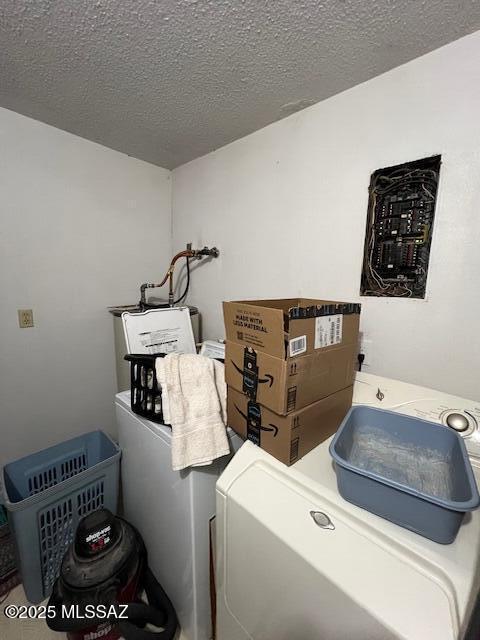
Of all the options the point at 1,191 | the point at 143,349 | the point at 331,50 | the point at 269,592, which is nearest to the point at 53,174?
the point at 1,191

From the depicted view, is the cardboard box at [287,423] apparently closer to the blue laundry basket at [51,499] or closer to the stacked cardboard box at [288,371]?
the stacked cardboard box at [288,371]

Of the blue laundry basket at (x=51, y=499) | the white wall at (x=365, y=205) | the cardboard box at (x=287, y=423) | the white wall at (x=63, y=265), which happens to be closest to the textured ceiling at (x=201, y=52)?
the white wall at (x=365, y=205)

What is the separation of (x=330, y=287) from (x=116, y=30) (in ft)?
3.99

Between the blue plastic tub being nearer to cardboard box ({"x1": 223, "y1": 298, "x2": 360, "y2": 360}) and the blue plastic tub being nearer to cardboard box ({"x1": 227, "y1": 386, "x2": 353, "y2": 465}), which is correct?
cardboard box ({"x1": 227, "y1": 386, "x2": 353, "y2": 465})

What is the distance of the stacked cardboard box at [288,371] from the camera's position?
74 centimetres

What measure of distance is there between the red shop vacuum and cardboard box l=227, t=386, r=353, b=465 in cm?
65

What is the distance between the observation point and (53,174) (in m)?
1.52

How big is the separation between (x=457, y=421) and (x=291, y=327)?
649 millimetres

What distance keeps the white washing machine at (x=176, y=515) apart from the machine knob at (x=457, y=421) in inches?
28.1

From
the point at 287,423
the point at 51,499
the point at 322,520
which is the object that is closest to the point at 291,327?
the point at 287,423

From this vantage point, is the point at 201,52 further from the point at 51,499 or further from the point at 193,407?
the point at 51,499

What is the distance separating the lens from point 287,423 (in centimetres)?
76

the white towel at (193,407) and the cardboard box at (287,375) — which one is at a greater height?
the cardboard box at (287,375)

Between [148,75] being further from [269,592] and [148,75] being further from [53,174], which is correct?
[269,592]
